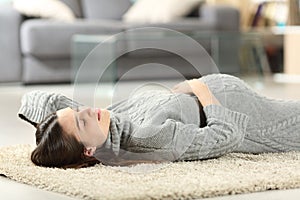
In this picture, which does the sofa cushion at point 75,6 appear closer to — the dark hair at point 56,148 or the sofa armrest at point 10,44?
the sofa armrest at point 10,44

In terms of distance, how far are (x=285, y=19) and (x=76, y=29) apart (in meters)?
1.96

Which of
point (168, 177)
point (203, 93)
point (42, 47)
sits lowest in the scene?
point (42, 47)

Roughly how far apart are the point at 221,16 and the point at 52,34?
1.29 metres

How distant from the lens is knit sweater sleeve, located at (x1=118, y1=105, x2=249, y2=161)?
1854 millimetres

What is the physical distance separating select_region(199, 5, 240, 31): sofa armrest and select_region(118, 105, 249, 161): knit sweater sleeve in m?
3.54

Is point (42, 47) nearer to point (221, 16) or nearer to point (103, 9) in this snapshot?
point (103, 9)

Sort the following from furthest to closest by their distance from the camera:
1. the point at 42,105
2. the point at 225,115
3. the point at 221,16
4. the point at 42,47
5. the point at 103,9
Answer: the point at 103,9
the point at 221,16
the point at 42,47
the point at 42,105
the point at 225,115

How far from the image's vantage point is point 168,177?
67.5 inches

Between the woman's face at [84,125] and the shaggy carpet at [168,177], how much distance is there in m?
0.08

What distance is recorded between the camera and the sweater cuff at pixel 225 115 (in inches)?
76.0

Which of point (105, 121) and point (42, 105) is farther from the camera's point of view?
point (42, 105)

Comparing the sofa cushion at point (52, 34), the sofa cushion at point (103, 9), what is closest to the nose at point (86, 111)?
the sofa cushion at point (52, 34)

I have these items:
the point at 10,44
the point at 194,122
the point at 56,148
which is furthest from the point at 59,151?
the point at 10,44

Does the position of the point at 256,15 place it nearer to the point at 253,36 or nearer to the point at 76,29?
the point at 253,36
